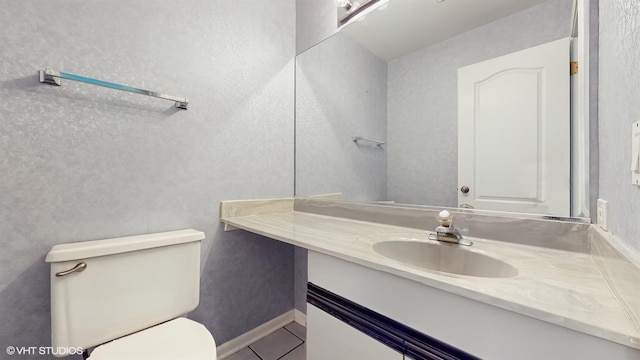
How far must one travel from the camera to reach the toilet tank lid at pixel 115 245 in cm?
84

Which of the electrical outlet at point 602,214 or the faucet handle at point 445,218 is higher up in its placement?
the electrical outlet at point 602,214

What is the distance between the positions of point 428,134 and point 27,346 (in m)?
1.80

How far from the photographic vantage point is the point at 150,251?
1002mm

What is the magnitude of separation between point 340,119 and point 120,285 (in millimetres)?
1363

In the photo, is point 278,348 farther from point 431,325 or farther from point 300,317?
point 431,325

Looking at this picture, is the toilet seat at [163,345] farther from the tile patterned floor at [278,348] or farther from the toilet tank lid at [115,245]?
the tile patterned floor at [278,348]

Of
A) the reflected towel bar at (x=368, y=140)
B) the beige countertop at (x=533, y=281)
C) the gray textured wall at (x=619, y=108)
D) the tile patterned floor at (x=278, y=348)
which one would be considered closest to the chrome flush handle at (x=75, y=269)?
the beige countertop at (x=533, y=281)

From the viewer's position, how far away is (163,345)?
2.79ft

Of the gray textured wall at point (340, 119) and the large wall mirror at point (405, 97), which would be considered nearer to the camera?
the large wall mirror at point (405, 97)

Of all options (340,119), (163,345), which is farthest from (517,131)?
(163,345)

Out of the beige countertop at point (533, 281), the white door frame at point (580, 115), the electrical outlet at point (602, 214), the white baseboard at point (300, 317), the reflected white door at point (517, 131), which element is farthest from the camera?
the white baseboard at point (300, 317)

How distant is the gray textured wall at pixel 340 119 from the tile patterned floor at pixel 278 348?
897 millimetres

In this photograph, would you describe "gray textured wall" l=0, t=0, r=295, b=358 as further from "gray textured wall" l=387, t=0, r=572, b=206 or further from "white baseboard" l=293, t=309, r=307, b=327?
"gray textured wall" l=387, t=0, r=572, b=206

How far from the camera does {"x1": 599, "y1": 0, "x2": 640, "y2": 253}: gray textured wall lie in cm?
45
